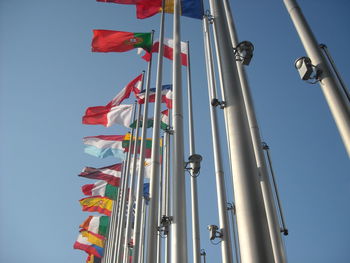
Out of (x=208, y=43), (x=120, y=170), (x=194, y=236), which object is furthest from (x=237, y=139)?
(x=120, y=170)

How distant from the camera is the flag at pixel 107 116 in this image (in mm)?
19422

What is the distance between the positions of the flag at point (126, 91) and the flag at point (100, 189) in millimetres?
9736

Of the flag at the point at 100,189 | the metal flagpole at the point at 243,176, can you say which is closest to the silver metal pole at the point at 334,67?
the metal flagpole at the point at 243,176

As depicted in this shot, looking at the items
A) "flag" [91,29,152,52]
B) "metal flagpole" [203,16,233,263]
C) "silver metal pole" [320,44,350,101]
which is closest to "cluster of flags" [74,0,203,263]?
"flag" [91,29,152,52]

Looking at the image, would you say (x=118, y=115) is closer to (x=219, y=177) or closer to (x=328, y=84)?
(x=219, y=177)

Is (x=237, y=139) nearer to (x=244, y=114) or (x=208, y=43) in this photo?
(x=244, y=114)

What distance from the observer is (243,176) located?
525cm

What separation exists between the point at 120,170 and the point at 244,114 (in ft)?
67.6

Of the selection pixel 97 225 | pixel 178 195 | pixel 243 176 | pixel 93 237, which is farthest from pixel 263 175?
pixel 93 237

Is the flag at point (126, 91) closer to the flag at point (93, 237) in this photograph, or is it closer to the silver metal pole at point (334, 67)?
the silver metal pole at point (334, 67)

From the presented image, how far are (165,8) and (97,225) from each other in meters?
23.1

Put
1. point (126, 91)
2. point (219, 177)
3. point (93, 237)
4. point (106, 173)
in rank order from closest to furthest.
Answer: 1. point (219, 177)
2. point (126, 91)
3. point (106, 173)
4. point (93, 237)

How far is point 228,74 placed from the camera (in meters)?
6.68

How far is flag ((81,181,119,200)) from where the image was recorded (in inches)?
997
